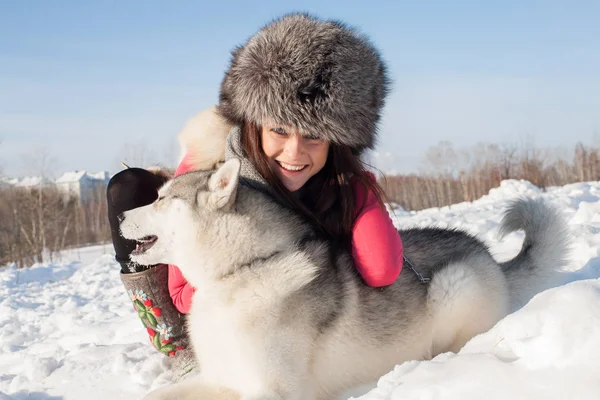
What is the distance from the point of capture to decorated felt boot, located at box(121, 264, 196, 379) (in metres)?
3.21

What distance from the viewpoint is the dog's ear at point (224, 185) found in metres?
2.48

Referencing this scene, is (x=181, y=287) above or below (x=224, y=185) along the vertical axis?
below

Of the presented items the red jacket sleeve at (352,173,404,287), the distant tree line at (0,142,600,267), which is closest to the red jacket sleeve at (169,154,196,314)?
the red jacket sleeve at (352,173,404,287)

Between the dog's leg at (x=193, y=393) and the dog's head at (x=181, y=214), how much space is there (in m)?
0.65

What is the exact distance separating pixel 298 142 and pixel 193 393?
4.87 ft

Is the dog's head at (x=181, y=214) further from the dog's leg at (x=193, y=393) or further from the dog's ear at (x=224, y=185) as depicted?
the dog's leg at (x=193, y=393)

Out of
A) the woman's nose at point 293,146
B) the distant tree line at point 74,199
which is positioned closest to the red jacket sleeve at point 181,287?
the woman's nose at point 293,146

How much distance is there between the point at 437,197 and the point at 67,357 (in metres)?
37.2

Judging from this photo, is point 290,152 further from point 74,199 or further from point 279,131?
point 74,199

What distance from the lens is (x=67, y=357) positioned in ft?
12.7

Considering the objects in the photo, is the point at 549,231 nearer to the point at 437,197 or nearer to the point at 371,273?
the point at 371,273

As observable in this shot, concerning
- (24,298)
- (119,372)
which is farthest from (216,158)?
(24,298)

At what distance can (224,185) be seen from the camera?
2572 mm

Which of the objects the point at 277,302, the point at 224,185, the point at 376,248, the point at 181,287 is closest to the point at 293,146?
the point at 224,185
